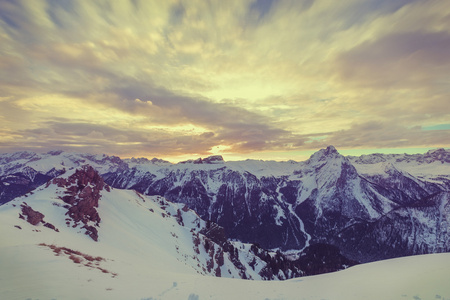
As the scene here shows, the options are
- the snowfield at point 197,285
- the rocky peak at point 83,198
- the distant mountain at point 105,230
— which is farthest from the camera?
the rocky peak at point 83,198

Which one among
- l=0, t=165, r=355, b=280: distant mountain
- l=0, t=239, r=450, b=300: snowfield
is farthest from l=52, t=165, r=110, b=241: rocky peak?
l=0, t=239, r=450, b=300: snowfield

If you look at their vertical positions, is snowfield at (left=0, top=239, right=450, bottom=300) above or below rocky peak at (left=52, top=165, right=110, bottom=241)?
above

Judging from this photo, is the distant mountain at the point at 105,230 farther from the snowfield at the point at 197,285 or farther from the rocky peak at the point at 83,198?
the snowfield at the point at 197,285

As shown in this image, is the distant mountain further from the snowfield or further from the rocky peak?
the snowfield

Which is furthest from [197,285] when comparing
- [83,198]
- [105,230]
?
[83,198]

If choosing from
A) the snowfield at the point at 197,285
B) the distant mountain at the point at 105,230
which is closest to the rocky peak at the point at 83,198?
the distant mountain at the point at 105,230

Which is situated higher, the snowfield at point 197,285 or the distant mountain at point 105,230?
the snowfield at point 197,285

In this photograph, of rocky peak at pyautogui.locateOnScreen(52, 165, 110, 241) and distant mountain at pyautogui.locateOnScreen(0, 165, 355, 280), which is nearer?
distant mountain at pyautogui.locateOnScreen(0, 165, 355, 280)

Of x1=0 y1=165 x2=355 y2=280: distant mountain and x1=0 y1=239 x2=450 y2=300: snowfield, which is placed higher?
x1=0 y1=239 x2=450 y2=300: snowfield

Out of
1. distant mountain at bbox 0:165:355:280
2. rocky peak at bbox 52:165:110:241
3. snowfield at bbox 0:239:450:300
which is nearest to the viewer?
snowfield at bbox 0:239:450:300

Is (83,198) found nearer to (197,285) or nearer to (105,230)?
(105,230)

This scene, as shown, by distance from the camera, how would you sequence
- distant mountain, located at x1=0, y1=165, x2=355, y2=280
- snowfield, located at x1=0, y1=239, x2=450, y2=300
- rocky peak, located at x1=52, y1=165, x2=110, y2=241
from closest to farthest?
1. snowfield, located at x1=0, y1=239, x2=450, y2=300
2. distant mountain, located at x1=0, y1=165, x2=355, y2=280
3. rocky peak, located at x1=52, y1=165, x2=110, y2=241

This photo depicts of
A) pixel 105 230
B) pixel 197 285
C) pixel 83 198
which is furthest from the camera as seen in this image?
pixel 83 198

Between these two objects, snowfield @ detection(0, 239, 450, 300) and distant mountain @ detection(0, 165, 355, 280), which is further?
distant mountain @ detection(0, 165, 355, 280)
